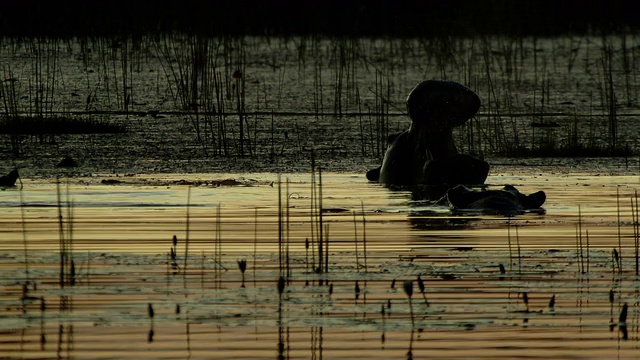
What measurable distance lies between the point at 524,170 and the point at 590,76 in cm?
874

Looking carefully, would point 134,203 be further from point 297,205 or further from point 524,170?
point 524,170

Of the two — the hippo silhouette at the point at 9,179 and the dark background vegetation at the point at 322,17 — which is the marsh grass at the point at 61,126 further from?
the dark background vegetation at the point at 322,17

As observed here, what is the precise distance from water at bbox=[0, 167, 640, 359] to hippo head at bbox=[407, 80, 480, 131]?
1.48 meters

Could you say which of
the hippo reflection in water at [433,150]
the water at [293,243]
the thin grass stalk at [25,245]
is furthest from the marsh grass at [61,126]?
the thin grass stalk at [25,245]

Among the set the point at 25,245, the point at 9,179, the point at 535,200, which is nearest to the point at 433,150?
the point at 535,200

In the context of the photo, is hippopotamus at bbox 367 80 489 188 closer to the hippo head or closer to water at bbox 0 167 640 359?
the hippo head

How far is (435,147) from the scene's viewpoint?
12.1m

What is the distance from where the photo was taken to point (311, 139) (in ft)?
50.4

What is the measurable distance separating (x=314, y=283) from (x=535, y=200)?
11.1 feet

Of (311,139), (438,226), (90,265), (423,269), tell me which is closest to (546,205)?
(438,226)

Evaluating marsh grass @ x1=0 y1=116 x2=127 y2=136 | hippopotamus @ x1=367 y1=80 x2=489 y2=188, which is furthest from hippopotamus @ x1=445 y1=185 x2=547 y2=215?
marsh grass @ x1=0 y1=116 x2=127 y2=136

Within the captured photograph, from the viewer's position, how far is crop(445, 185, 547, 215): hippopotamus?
1009cm

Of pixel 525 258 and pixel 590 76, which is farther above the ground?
pixel 590 76

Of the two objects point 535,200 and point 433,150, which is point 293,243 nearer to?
point 535,200
